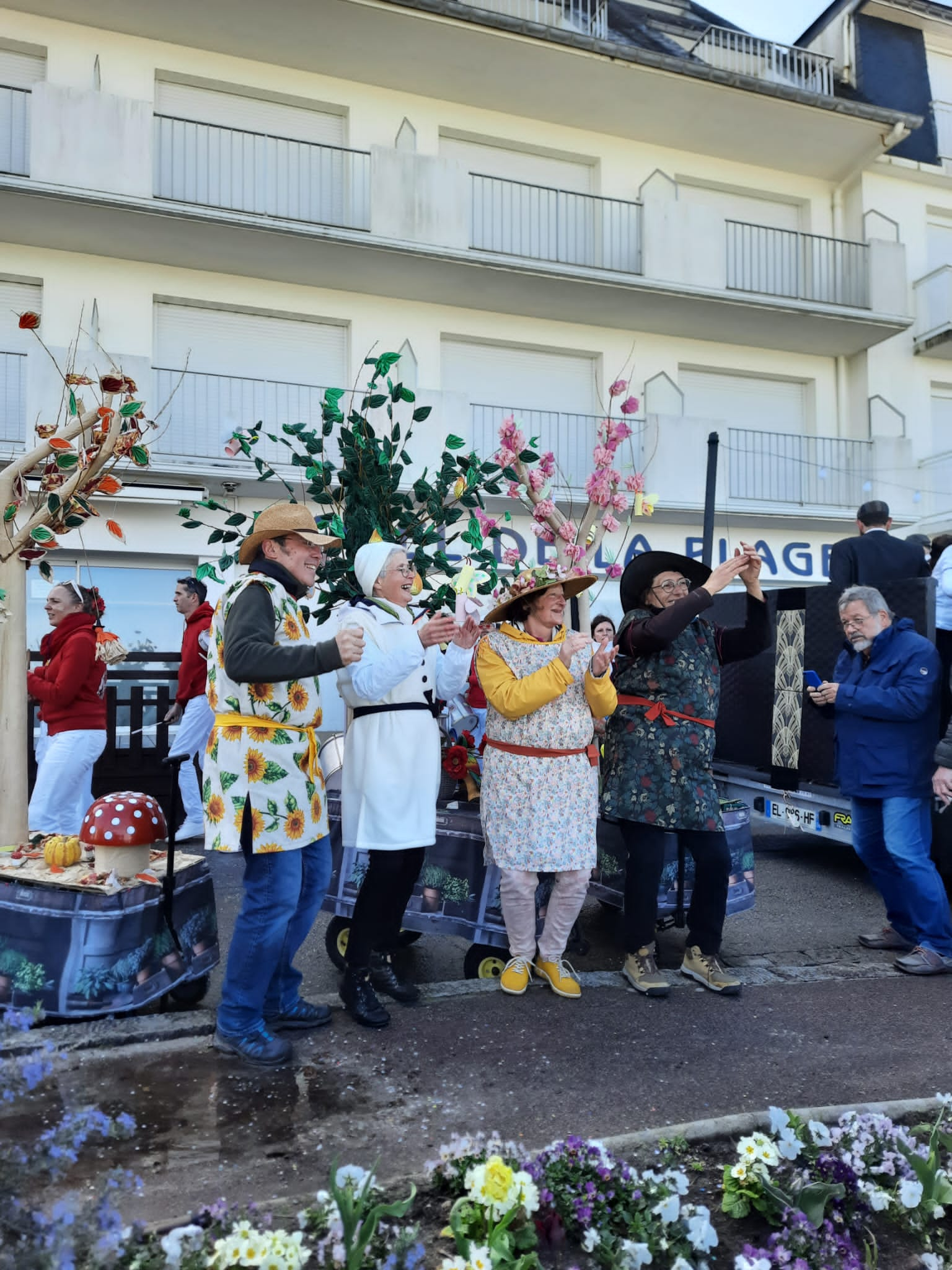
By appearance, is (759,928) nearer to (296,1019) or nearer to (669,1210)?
(296,1019)

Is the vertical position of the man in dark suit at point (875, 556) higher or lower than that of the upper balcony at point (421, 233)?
lower

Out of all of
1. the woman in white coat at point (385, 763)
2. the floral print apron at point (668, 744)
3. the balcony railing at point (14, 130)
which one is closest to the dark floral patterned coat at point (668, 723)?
the floral print apron at point (668, 744)

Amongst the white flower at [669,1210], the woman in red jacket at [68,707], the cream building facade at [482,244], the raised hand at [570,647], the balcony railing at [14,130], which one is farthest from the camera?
the cream building facade at [482,244]

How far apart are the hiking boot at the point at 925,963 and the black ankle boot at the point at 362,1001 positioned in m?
2.48

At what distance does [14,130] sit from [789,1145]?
1420 centimetres

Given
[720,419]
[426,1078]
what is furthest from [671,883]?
[720,419]

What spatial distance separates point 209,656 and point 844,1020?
112 inches

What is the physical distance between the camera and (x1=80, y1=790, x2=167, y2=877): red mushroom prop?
12.1ft

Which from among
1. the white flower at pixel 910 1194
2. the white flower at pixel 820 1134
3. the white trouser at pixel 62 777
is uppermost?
the white trouser at pixel 62 777

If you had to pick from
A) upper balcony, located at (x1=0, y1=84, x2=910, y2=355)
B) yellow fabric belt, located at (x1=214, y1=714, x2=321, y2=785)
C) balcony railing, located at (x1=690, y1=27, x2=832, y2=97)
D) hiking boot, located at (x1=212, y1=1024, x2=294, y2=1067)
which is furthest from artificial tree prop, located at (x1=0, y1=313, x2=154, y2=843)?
balcony railing, located at (x1=690, y1=27, x2=832, y2=97)

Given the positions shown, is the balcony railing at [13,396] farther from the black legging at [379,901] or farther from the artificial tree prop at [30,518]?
the black legging at [379,901]

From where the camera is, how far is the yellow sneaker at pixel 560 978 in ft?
13.4

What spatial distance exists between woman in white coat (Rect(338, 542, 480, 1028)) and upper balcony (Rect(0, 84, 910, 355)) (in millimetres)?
10671

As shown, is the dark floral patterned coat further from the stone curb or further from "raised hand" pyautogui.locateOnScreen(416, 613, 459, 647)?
"raised hand" pyautogui.locateOnScreen(416, 613, 459, 647)
